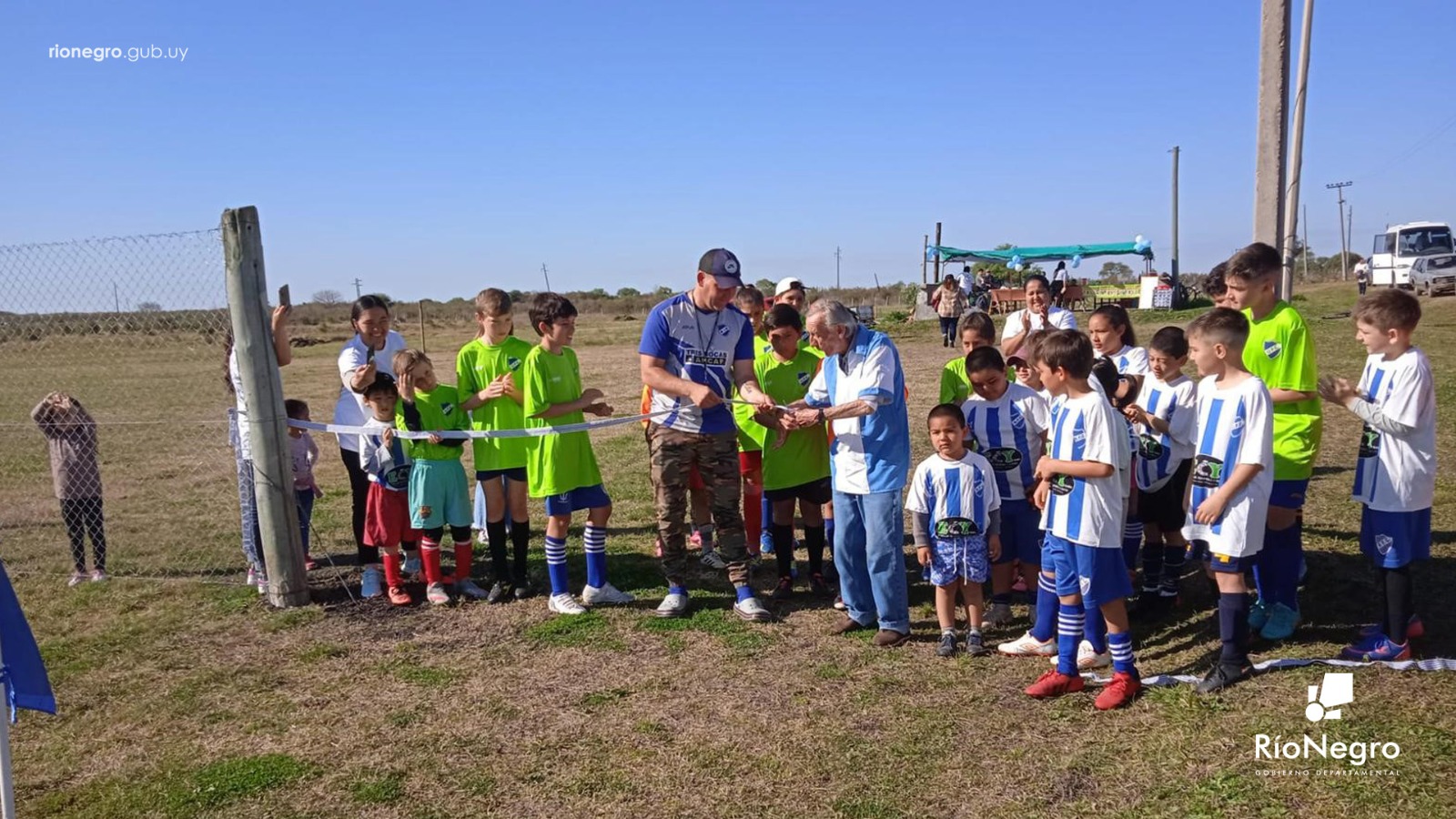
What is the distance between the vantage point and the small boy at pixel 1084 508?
4203 mm

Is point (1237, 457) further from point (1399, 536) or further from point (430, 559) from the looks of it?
point (430, 559)

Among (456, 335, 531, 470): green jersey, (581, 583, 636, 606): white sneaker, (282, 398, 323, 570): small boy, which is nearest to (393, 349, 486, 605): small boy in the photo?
(456, 335, 531, 470): green jersey

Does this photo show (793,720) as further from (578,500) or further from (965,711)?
(578,500)

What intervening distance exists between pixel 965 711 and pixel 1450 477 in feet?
19.9

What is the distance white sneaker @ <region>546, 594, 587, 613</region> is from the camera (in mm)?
5883

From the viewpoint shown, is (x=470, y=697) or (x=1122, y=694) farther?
(x=470, y=697)

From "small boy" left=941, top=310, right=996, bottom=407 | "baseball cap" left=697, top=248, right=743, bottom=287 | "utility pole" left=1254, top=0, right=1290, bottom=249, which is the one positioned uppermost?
"utility pole" left=1254, top=0, right=1290, bottom=249

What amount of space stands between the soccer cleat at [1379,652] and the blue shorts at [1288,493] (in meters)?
0.69

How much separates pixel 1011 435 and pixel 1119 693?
148cm

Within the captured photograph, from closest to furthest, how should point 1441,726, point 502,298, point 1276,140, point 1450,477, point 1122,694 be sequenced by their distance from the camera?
1. point 1441,726
2. point 1122,694
3. point 502,298
4. point 1276,140
5. point 1450,477

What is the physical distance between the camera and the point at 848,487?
5.11 metres

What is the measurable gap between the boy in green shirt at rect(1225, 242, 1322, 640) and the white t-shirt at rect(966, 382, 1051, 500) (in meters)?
1.05

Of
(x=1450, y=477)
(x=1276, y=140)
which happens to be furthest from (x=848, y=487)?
(x=1450, y=477)

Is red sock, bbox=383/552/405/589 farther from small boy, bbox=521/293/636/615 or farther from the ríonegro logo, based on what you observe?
the ríonegro logo
